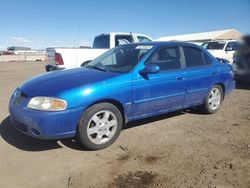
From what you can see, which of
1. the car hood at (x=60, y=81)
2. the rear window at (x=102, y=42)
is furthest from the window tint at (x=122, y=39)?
the car hood at (x=60, y=81)

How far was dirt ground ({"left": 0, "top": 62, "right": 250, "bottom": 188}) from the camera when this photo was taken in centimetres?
337

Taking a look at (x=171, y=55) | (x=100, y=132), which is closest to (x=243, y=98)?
(x=171, y=55)

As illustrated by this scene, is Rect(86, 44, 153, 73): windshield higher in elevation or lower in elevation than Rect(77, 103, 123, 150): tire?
higher

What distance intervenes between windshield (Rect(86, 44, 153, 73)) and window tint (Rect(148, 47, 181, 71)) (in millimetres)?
201

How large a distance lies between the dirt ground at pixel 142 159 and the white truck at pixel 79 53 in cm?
471

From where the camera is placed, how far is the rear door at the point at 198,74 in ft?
18.2

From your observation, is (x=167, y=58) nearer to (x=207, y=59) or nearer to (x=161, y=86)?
(x=161, y=86)

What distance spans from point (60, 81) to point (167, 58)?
2.04 meters

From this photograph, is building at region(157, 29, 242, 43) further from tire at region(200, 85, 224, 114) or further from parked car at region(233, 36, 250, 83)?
tire at region(200, 85, 224, 114)

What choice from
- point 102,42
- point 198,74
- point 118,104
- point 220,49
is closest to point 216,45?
point 220,49

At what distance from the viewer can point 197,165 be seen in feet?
12.3

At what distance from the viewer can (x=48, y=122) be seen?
3855 mm

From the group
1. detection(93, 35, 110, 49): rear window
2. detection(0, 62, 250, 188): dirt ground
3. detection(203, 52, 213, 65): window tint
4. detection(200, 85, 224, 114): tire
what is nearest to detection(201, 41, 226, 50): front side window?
detection(93, 35, 110, 49): rear window

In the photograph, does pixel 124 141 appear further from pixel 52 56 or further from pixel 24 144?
pixel 52 56
